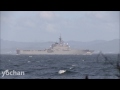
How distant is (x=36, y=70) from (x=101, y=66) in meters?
1.24

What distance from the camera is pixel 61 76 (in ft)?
17.2
